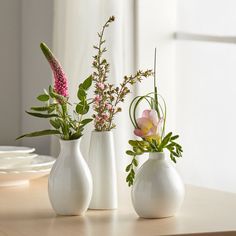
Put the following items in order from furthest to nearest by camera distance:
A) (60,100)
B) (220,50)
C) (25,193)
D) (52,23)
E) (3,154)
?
(52,23) → (220,50) → (3,154) → (25,193) → (60,100)

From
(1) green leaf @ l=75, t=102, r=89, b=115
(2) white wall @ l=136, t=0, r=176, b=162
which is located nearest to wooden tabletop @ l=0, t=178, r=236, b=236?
(1) green leaf @ l=75, t=102, r=89, b=115

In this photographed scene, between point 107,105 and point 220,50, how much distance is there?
873 mm

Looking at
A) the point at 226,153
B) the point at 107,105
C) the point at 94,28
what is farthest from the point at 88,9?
the point at 107,105

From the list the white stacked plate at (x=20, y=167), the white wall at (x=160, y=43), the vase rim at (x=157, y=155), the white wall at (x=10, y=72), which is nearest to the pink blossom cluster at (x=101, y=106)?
the vase rim at (x=157, y=155)

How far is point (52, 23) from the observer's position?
299 cm

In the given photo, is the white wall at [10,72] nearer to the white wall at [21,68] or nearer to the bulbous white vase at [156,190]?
the white wall at [21,68]

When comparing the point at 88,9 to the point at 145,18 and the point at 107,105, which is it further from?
the point at 107,105

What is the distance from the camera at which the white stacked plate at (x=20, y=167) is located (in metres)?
2.32

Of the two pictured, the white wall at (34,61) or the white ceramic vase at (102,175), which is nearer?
the white ceramic vase at (102,175)

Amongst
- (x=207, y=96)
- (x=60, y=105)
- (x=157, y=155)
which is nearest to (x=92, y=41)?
(x=207, y=96)

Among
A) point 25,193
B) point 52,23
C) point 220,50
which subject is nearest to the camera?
point 25,193

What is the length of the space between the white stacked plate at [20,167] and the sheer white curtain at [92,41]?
0.23m

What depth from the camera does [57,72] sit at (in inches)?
72.4

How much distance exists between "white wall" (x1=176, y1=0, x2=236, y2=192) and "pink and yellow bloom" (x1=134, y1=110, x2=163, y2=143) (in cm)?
80
